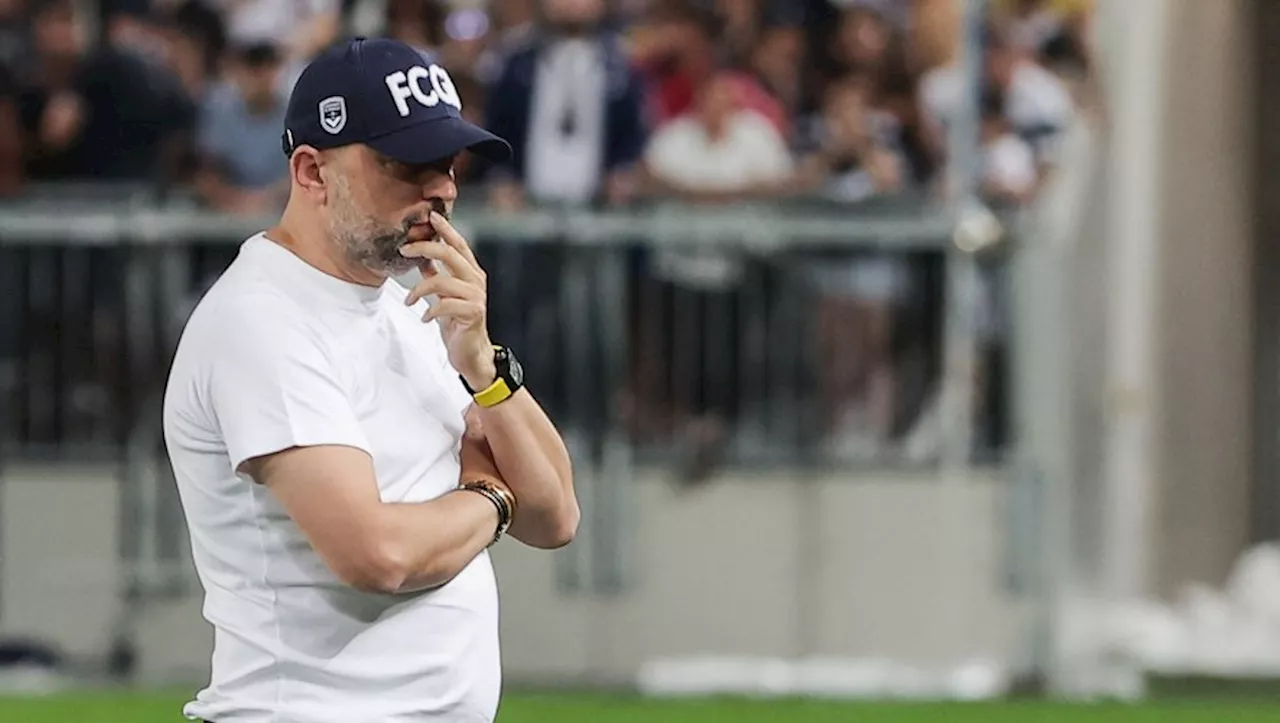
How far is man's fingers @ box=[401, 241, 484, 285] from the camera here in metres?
3.77

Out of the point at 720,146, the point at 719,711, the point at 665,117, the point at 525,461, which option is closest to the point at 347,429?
the point at 525,461

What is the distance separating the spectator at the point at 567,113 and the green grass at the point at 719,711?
7.84ft

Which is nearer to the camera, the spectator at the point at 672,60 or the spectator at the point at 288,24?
the spectator at the point at 672,60

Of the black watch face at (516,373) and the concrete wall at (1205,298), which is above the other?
the black watch face at (516,373)

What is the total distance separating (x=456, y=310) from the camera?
3.82m

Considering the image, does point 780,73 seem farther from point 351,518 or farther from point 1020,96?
point 351,518

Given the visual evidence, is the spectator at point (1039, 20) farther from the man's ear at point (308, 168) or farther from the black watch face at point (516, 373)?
Result: the man's ear at point (308, 168)

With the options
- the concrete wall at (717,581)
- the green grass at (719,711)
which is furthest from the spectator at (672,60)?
the green grass at (719,711)

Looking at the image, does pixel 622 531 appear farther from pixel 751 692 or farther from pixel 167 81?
pixel 167 81

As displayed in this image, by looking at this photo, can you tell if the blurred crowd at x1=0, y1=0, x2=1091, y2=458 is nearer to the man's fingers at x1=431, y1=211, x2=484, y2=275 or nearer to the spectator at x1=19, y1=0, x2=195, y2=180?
the spectator at x1=19, y1=0, x2=195, y2=180

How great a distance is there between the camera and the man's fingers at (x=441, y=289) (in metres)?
3.80

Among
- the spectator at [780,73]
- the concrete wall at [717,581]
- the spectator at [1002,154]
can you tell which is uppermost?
the spectator at [780,73]

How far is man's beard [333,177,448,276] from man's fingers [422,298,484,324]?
0.08 metres

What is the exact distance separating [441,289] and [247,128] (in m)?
7.49
